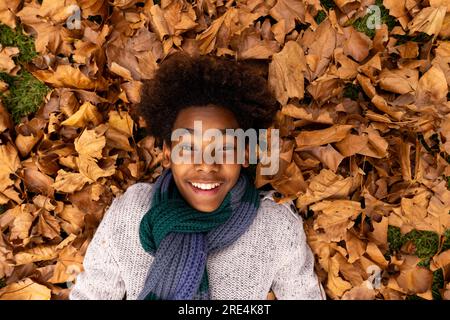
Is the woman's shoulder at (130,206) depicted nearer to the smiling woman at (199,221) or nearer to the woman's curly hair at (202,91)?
the smiling woman at (199,221)

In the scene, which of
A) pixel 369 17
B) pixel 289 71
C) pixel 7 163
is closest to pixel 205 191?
pixel 289 71

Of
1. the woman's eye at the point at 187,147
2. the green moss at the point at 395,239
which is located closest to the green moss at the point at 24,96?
the woman's eye at the point at 187,147

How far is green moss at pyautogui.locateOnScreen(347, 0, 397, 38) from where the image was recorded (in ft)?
5.45

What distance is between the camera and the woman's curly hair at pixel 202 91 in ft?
4.51

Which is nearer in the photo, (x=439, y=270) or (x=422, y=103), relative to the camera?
(x=422, y=103)

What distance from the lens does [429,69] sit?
1543 mm

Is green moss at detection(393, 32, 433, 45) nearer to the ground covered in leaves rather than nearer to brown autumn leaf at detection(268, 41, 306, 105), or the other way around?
the ground covered in leaves

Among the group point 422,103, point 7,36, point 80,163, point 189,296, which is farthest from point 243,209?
point 7,36

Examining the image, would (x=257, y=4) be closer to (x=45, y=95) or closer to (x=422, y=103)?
(x=422, y=103)

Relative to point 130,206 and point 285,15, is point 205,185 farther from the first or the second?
point 285,15

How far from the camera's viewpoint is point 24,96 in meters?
1.70

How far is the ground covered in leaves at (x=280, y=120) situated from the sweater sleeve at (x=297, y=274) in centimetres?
8

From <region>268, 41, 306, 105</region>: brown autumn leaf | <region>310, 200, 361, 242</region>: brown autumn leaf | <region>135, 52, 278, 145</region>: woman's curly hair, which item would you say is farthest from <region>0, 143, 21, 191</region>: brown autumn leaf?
<region>310, 200, 361, 242</region>: brown autumn leaf

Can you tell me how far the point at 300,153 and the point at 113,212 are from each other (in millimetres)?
689
